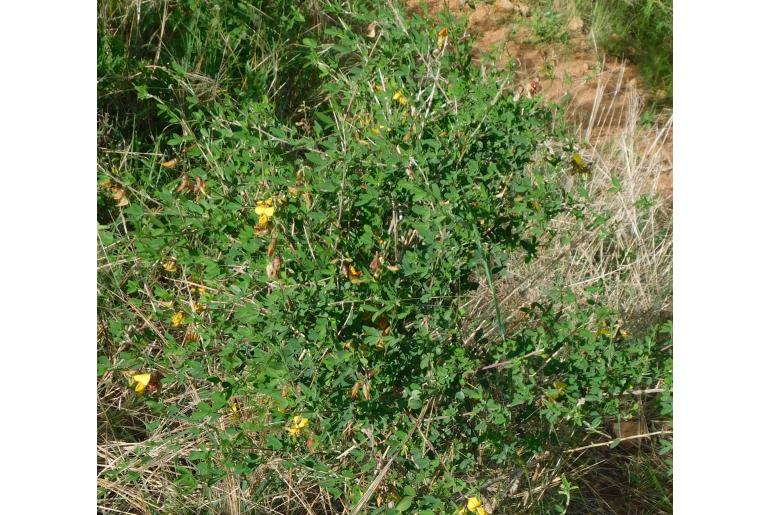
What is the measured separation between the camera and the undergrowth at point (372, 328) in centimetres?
159

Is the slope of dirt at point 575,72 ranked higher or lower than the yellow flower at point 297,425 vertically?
higher

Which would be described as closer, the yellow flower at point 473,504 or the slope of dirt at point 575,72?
the yellow flower at point 473,504

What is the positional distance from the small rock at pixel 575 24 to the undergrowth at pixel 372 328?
0.62 meters

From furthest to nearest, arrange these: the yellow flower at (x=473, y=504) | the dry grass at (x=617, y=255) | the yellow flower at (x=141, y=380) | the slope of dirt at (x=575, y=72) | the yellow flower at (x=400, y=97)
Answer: the slope of dirt at (x=575, y=72), the dry grass at (x=617, y=255), the yellow flower at (x=400, y=97), the yellow flower at (x=141, y=380), the yellow flower at (x=473, y=504)

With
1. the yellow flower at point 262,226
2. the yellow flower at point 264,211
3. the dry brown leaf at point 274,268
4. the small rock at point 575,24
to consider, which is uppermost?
the small rock at point 575,24

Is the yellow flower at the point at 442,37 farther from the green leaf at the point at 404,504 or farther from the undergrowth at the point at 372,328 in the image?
the green leaf at the point at 404,504

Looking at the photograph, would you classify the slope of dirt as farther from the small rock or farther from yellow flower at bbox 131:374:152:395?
yellow flower at bbox 131:374:152:395

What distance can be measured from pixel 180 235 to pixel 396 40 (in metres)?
0.63

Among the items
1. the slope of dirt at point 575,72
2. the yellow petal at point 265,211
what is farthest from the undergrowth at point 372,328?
the slope of dirt at point 575,72

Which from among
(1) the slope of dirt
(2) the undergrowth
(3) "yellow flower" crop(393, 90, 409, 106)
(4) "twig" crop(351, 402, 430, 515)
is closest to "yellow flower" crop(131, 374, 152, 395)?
(2) the undergrowth

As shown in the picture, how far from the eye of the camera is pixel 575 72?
251 cm

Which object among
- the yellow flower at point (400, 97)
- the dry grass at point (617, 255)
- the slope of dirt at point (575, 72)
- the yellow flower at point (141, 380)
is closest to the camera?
the yellow flower at point (141, 380)

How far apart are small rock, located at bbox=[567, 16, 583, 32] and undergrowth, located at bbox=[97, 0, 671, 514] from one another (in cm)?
62
